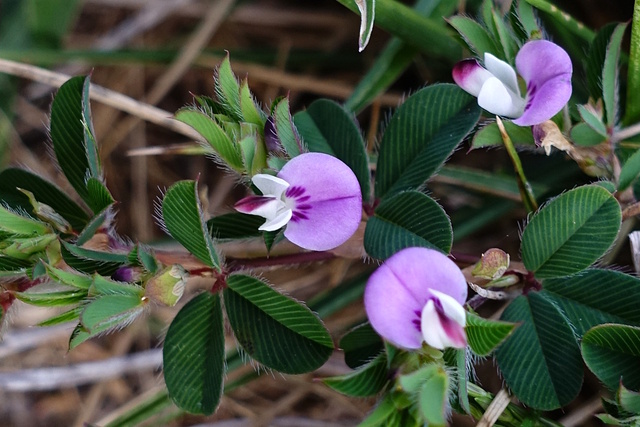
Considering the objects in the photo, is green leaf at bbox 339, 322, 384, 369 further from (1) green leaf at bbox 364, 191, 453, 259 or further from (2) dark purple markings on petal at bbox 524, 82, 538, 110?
(2) dark purple markings on petal at bbox 524, 82, 538, 110

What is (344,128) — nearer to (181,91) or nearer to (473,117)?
(473,117)

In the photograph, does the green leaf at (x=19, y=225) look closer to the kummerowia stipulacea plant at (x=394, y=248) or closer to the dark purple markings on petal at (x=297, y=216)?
the kummerowia stipulacea plant at (x=394, y=248)

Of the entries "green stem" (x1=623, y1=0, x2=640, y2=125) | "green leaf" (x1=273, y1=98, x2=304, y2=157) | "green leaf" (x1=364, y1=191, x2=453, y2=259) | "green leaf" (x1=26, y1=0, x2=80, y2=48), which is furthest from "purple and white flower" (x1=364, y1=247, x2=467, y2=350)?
"green leaf" (x1=26, y1=0, x2=80, y2=48)

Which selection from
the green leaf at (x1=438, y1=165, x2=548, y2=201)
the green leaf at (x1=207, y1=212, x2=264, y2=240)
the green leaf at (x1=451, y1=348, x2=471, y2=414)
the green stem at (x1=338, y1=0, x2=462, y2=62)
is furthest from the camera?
the green leaf at (x1=438, y1=165, x2=548, y2=201)

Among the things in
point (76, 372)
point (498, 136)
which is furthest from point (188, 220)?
point (76, 372)

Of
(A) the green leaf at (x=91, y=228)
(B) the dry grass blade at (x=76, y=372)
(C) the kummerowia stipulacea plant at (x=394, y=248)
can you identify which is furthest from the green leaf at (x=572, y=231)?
(B) the dry grass blade at (x=76, y=372)

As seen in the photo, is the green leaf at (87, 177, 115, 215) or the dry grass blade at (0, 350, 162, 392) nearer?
the green leaf at (87, 177, 115, 215)
